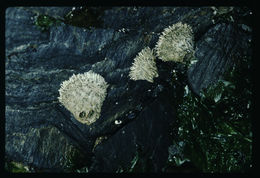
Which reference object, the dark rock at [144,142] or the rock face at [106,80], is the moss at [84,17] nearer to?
the rock face at [106,80]

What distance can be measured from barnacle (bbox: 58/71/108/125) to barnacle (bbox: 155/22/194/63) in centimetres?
48

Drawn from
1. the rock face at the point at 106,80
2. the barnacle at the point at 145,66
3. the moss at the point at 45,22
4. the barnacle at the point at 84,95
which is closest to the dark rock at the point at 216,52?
the rock face at the point at 106,80

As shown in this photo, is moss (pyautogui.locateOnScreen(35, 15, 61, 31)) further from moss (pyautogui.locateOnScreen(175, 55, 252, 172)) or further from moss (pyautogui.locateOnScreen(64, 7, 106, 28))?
moss (pyautogui.locateOnScreen(175, 55, 252, 172))

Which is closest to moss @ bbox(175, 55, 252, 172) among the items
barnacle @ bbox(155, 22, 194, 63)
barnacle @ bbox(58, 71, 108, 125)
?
barnacle @ bbox(155, 22, 194, 63)

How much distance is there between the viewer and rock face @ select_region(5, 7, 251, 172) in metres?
1.95

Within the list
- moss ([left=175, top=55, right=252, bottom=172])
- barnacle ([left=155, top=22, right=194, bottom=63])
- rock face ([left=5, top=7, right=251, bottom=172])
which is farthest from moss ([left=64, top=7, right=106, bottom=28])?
moss ([left=175, top=55, right=252, bottom=172])

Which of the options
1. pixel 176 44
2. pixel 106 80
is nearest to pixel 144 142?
pixel 106 80

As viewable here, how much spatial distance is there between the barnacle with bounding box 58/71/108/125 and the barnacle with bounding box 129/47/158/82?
244 mm

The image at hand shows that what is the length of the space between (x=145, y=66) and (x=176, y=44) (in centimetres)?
27

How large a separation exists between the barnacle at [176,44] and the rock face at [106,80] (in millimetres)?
45

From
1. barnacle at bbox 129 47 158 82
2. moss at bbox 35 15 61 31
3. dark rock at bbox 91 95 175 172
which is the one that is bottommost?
dark rock at bbox 91 95 175 172

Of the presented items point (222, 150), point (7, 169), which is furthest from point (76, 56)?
point (222, 150)

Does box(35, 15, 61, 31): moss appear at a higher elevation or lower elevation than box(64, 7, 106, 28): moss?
lower

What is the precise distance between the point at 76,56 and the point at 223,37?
1.07m
